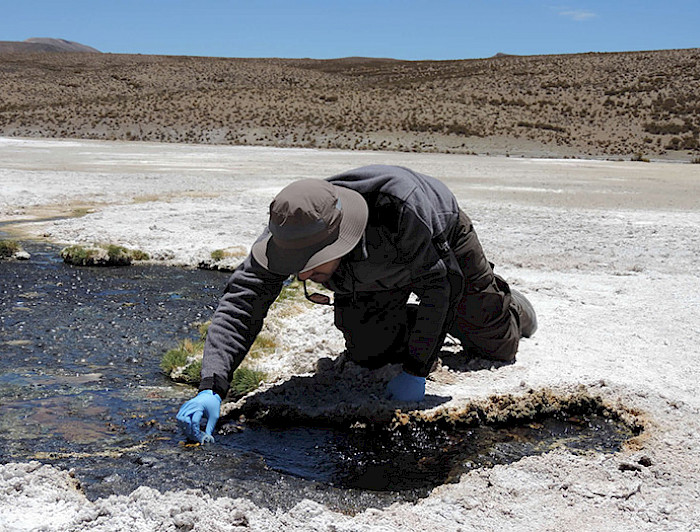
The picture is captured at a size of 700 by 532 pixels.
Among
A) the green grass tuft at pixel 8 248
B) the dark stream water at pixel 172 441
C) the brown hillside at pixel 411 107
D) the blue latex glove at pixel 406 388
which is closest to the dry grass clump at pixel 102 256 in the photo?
the green grass tuft at pixel 8 248

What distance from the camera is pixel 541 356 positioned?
17.1 feet

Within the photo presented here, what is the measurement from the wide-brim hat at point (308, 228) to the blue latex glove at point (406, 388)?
1128mm

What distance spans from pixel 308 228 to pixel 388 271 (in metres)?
0.72

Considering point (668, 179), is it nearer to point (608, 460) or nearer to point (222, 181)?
point (222, 181)

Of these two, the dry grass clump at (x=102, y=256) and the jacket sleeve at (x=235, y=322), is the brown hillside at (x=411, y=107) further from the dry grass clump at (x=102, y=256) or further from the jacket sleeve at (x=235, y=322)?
the jacket sleeve at (x=235, y=322)

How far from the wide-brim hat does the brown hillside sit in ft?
121

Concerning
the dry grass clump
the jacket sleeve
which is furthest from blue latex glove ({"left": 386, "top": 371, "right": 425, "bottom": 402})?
the dry grass clump

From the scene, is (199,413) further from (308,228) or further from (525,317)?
(525,317)

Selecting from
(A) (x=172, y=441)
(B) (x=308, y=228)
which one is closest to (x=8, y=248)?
(A) (x=172, y=441)

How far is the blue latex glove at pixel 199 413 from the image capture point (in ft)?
11.3

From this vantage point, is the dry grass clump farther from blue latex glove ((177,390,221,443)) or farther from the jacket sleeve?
blue latex glove ((177,390,221,443))

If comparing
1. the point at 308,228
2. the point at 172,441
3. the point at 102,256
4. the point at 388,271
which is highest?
the point at 308,228

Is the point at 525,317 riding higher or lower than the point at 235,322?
lower

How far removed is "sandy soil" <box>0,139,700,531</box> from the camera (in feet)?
10.6
